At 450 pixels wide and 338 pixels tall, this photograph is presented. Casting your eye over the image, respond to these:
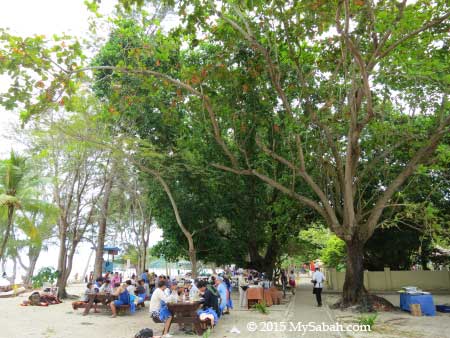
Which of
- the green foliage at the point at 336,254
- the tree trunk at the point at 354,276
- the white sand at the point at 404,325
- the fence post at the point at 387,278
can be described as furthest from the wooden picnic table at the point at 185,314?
the green foliage at the point at 336,254

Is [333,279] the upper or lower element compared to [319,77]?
lower

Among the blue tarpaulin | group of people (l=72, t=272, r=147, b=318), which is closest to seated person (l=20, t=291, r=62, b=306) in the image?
group of people (l=72, t=272, r=147, b=318)

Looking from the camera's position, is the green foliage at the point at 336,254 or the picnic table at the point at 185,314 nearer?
the picnic table at the point at 185,314

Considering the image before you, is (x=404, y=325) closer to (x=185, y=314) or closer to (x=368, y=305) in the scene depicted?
(x=368, y=305)

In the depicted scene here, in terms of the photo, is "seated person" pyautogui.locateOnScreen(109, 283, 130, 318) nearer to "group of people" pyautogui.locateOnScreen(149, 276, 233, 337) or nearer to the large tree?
"group of people" pyautogui.locateOnScreen(149, 276, 233, 337)

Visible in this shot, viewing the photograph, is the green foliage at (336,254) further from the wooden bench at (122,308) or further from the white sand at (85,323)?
the wooden bench at (122,308)

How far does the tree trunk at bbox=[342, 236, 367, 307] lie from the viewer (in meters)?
13.6

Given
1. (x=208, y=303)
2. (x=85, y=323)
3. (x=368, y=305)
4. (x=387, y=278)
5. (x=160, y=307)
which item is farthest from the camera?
(x=387, y=278)

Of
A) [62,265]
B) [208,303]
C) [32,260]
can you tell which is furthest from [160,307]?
[32,260]

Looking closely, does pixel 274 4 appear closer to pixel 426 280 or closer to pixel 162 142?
pixel 162 142

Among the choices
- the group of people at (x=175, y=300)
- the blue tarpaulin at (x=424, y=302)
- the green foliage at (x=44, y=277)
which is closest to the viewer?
the group of people at (x=175, y=300)

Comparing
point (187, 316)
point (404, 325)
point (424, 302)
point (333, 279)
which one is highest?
point (187, 316)

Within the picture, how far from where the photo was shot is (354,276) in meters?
13.8

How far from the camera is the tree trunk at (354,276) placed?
1358cm
